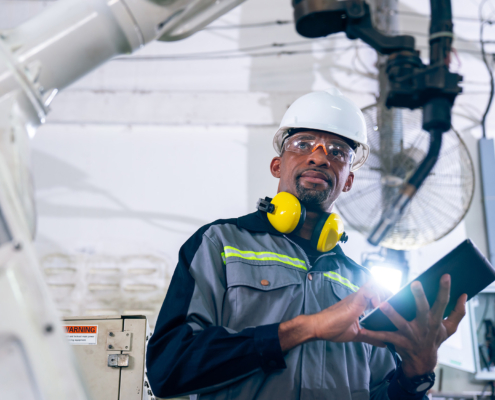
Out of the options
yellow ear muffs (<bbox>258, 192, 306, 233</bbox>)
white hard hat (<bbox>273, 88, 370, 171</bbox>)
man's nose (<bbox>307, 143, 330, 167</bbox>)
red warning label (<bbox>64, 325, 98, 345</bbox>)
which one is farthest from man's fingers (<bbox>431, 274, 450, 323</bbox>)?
red warning label (<bbox>64, 325, 98, 345</bbox>)

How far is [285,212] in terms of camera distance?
5.44 feet

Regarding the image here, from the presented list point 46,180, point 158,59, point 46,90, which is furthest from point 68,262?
point 46,90

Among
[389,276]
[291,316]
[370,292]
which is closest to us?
[370,292]

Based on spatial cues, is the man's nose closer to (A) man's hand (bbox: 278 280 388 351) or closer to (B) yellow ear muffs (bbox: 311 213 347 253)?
(B) yellow ear muffs (bbox: 311 213 347 253)

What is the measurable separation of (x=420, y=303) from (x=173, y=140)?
2611mm

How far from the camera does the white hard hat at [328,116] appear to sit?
6.25 ft

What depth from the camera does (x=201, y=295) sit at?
4.47ft

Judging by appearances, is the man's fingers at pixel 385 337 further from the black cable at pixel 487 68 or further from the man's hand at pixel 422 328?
the black cable at pixel 487 68

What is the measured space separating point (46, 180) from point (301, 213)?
2453 millimetres

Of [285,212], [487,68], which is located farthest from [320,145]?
[487,68]

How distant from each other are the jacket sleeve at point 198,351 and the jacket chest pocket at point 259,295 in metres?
0.10

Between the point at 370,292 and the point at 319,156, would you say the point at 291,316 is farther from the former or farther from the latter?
the point at 319,156

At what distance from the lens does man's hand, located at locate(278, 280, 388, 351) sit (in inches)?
46.9

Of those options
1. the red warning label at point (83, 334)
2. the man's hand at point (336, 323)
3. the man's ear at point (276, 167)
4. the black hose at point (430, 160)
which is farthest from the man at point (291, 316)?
the red warning label at point (83, 334)
